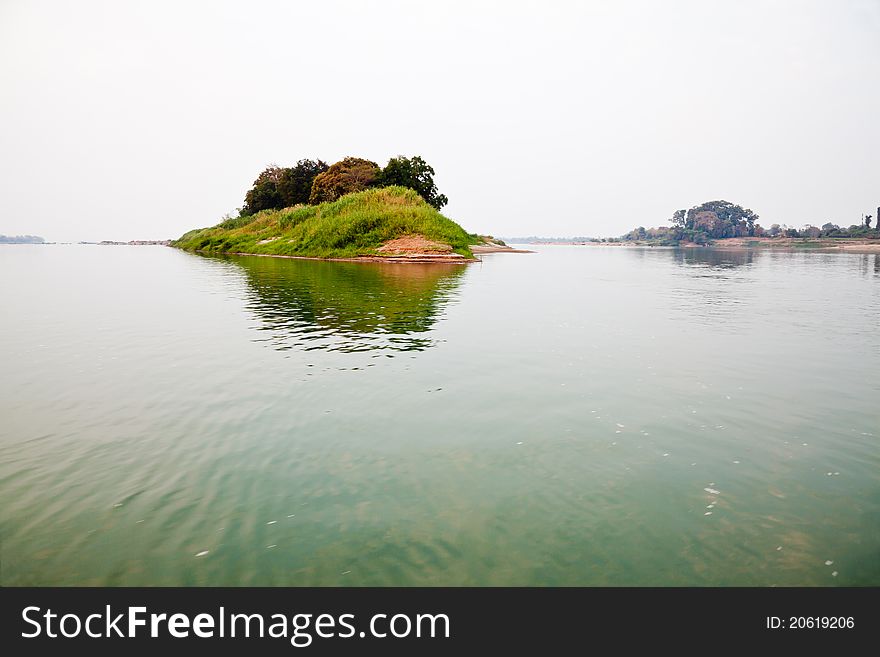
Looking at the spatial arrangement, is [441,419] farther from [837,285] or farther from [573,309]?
[837,285]

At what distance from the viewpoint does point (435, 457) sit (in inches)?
379

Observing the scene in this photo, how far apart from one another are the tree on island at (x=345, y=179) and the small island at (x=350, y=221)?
0.16 m

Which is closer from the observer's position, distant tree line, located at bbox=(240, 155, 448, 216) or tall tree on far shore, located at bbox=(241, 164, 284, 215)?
distant tree line, located at bbox=(240, 155, 448, 216)

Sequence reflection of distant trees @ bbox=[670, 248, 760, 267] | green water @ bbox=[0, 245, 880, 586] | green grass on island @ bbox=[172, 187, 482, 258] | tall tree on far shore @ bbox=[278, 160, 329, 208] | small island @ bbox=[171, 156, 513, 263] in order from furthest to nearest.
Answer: tall tree on far shore @ bbox=[278, 160, 329, 208]
reflection of distant trees @ bbox=[670, 248, 760, 267]
green grass on island @ bbox=[172, 187, 482, 258]
small island @ bbox=[171, 156, 513, 263]
green water @ bbox=[0, 245, 880, 586]

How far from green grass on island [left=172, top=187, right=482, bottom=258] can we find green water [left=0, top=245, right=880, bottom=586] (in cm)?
5520

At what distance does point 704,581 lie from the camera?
6.19 m

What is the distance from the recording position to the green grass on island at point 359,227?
7544 cm

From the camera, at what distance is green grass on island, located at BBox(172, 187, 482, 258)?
247 feet

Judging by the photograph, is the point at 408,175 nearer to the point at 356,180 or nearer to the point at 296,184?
the point at 356,180

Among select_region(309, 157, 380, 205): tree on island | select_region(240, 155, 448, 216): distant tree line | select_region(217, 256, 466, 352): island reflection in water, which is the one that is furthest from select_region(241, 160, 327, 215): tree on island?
select_region(217, 256, 466, 352): island reflection in water

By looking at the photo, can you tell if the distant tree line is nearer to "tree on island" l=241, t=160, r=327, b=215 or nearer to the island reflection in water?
"tree on island" l=241, t=160, r=327, b=215

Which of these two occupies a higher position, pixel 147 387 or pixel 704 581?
pixel 147 387
